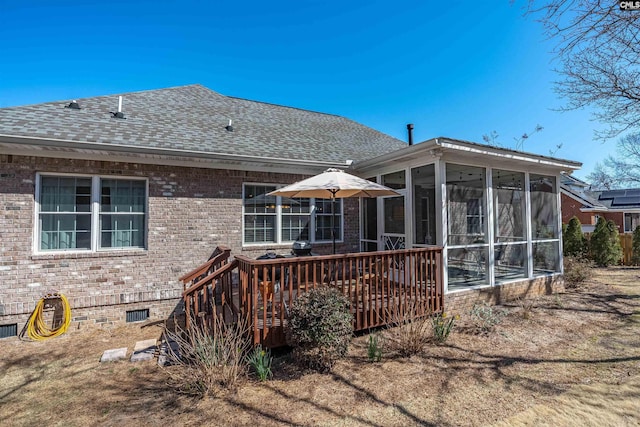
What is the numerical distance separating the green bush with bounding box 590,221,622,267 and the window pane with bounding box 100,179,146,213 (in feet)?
54.3

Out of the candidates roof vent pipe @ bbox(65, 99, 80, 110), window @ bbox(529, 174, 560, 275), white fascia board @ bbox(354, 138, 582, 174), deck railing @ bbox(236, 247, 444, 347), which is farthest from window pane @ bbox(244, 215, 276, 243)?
window @ bbox(529, 174, 560, 275)

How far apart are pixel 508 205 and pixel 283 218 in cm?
546

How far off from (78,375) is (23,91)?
15706 mm

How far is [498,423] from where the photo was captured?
2805mm

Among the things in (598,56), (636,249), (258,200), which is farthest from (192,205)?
(636,249)

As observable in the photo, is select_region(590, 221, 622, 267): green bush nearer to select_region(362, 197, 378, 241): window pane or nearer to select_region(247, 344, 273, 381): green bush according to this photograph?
select_region(362, 197, 378, 241): window pane

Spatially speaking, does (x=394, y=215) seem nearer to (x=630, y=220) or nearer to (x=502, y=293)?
(x=502, y=293)

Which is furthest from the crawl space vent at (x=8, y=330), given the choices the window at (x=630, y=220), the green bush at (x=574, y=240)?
the window at (x=630, y=220)

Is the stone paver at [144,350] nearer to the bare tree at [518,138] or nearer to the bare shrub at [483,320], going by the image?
the bare shrub at [483,320]

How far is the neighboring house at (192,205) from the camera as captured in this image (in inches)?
213

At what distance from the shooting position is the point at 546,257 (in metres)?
7.74

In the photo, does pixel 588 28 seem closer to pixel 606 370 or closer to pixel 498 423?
pixel 606 370

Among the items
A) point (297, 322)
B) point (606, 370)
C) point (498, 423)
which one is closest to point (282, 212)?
point (297, 322)

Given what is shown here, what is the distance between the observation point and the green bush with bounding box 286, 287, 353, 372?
3.73 meters
